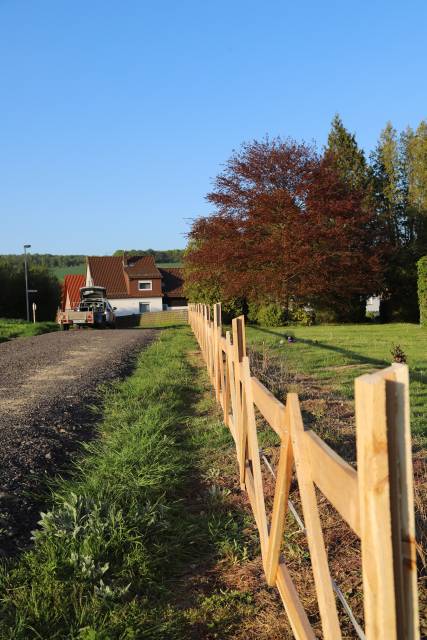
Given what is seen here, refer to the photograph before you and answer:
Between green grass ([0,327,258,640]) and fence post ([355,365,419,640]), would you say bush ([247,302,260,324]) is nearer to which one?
green grass ([0,327,258,640])

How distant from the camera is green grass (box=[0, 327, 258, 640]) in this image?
2748mm

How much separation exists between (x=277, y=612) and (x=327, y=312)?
94.9ft

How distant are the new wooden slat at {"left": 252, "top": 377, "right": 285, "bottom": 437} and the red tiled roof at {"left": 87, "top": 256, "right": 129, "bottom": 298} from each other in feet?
185

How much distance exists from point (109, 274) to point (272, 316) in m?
35.5

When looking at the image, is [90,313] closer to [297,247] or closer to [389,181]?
[297,247]

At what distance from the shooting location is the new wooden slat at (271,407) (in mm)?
2594

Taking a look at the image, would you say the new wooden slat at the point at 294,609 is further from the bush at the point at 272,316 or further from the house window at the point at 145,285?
the house window at the point at 145,285

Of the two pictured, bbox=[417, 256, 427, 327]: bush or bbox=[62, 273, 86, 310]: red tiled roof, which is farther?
bbox=[62, 273, 86, 310]: red tiled roof

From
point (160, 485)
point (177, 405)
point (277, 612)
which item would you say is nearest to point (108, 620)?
point (277, 612)

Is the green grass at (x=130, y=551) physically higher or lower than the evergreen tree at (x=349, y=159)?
lower

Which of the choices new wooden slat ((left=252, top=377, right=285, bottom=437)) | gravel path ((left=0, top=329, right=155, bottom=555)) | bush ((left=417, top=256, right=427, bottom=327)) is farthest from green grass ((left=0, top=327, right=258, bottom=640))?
bush ((left=417, top=256, right=427, bottom=327))

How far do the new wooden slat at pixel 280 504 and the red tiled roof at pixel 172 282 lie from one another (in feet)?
190

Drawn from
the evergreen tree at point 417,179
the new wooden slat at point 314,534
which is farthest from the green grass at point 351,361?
the evergreen tree at point 417,179

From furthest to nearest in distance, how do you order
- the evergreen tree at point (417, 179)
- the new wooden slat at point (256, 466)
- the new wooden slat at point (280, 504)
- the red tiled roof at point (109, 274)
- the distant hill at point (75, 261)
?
the distant hill at point (75, 261)
the red tiled roof at point (109, 274)
the evergreen tree at point (417, 179)
the new wooden slat at point (256, 466)
the new wooden slat at point (280, 504)
